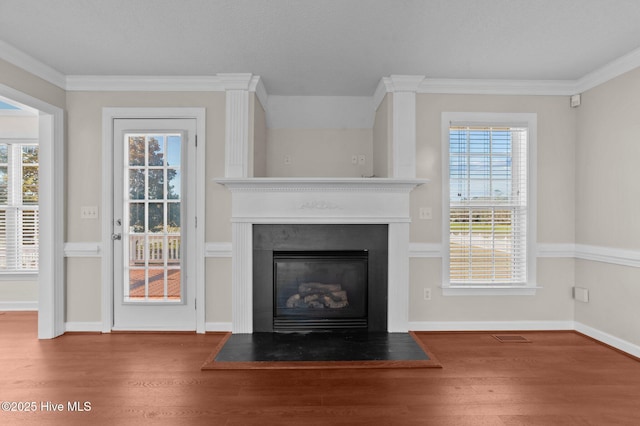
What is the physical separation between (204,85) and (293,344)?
104 inches

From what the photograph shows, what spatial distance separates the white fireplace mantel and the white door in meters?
0.49

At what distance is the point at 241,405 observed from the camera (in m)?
2.23

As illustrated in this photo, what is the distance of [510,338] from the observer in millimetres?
3445

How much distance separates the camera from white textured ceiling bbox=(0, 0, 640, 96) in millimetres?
2361

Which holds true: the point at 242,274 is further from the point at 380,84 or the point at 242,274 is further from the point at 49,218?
the point at 380,84

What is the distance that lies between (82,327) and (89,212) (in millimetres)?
1161

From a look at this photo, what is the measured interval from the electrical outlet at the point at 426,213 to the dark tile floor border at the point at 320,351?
1.15 m

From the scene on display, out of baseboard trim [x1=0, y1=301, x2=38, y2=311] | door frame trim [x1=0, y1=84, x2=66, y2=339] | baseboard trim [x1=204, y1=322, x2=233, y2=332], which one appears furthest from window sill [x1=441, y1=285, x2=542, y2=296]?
baseboard trim [x1=0, y1=301, x2=38, y2=311]

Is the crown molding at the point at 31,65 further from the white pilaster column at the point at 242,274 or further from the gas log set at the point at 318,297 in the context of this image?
the gas log set at the point at 318,297

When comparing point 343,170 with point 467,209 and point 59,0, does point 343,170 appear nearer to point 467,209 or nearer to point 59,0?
point 467,209

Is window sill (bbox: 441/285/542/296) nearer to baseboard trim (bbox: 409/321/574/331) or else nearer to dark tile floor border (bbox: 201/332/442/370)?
baseboard trim (bbox: 409/321/574/331)

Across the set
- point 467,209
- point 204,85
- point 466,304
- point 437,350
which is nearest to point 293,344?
point 437,350

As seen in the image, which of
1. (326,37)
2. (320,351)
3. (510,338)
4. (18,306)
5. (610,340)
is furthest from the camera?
(18,306)

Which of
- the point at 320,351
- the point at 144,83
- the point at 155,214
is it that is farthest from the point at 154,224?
Result: the point at 320,351
